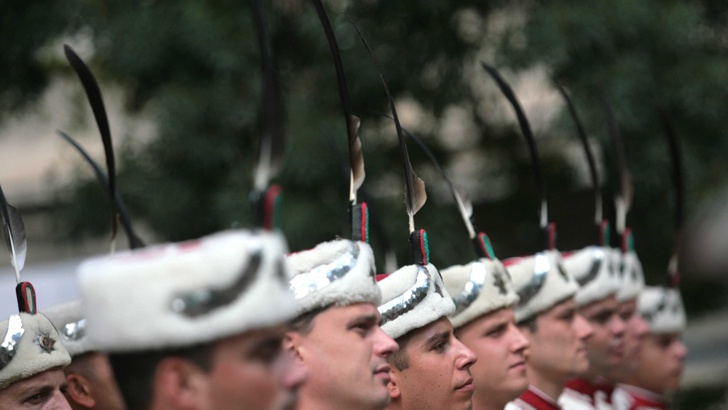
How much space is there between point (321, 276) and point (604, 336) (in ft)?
11.2

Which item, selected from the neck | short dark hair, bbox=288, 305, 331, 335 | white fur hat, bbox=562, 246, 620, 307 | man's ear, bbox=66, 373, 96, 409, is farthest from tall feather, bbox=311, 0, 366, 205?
white fur hat, bbox=562, 246, 620, 307

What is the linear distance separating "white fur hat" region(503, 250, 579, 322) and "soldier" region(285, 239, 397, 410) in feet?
7.40

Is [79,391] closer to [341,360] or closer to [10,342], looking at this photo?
[10,342]

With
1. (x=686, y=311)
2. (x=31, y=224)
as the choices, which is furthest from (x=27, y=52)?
(x=686, y=311)

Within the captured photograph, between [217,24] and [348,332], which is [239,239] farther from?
[217,24]

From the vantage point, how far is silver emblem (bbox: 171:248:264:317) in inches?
108

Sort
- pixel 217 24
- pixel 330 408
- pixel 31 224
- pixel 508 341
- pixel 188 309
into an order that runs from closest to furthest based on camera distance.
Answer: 1. pixel 188 309
2. pixel 330 408
3. pixel 508 341
4. pixel 217 24
5. pixel 31 224

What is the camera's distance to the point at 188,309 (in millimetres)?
2760

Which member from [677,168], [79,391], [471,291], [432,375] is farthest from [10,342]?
[677,168]

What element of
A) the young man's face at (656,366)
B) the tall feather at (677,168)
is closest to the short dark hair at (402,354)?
the tall feather at (677,168)

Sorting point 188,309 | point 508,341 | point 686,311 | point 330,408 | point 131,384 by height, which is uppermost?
point 188,309

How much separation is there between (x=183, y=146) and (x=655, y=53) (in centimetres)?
322

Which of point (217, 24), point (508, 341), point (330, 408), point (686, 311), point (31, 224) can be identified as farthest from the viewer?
point (31, 224)

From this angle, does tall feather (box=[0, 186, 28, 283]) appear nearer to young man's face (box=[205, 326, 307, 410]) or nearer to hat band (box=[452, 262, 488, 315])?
hat band (box=[452, 262, 488, 315])
